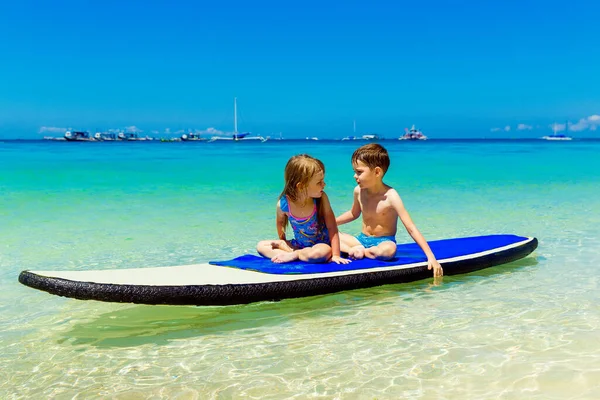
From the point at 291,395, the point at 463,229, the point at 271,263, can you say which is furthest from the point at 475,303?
the point at 463,229

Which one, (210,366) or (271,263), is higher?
(271,263)

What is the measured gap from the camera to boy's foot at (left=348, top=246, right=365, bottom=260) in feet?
15.5

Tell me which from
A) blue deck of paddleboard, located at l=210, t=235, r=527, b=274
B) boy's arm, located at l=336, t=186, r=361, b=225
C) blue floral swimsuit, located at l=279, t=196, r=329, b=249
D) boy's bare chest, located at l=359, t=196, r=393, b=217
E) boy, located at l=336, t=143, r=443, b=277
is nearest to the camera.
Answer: blue deck of paddleboard, located at l=210, t=235, r=527, b=274

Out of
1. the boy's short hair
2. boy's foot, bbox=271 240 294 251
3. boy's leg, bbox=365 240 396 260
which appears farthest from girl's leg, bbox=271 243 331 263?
the boy's short hair

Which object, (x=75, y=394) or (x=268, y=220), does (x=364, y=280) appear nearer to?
(x=75, y=394)

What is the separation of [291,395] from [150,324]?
150cm

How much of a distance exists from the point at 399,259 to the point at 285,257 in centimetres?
102

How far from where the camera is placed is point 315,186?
4324 mm

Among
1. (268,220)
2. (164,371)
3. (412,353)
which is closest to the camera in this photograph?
(164,371)

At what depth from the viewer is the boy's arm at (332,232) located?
14.8ft

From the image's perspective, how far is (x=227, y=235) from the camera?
25.1ft

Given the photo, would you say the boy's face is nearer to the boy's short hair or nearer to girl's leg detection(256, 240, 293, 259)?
the boy's short hair

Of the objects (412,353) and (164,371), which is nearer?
(164,371)

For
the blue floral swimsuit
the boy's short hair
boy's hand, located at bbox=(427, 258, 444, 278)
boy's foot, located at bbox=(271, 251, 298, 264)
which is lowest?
boy's hand, located at bbox=(427, 258, 444, 278)
